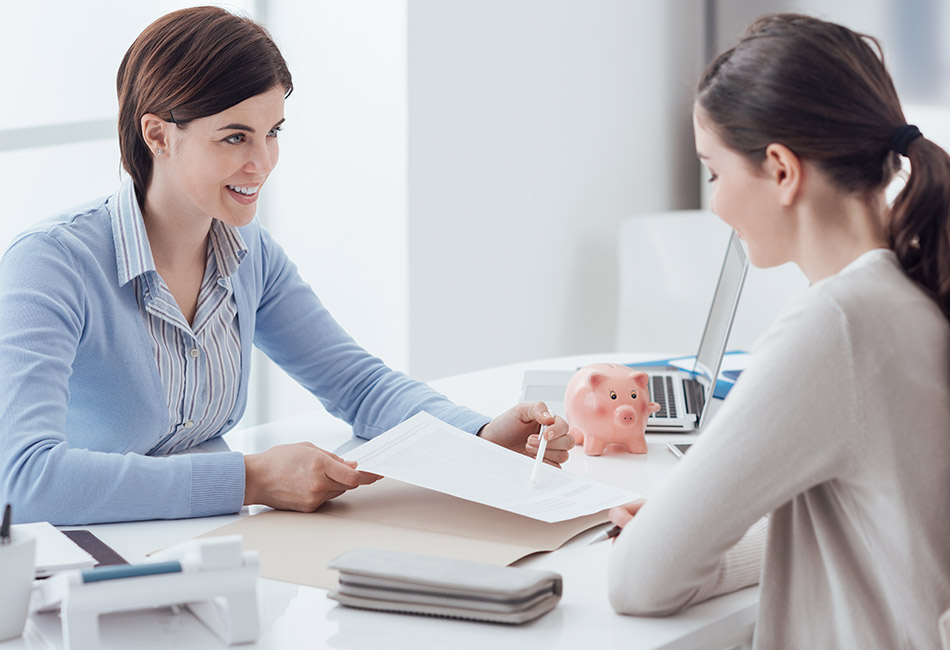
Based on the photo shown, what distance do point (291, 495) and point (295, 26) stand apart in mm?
2073

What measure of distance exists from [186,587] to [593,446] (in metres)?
0.72

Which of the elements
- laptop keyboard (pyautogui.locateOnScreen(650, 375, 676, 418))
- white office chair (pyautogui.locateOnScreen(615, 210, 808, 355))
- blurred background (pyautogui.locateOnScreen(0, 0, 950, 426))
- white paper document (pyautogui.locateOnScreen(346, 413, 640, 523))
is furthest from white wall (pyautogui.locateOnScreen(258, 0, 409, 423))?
white paper document (pyautogui.locateOnScreen(346, 413, 640, 523))

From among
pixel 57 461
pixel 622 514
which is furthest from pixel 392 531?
pixel 57 461

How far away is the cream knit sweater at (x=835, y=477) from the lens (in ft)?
2.73

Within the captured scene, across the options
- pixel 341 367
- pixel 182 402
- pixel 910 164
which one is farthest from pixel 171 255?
pixel 910 164

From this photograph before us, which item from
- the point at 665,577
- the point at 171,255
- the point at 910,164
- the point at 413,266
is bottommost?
the point at 413,266

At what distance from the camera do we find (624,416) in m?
1.43

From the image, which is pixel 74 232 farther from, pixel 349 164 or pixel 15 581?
pixel 349 164

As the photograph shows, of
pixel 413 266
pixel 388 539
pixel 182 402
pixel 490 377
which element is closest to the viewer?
pixel 388 539

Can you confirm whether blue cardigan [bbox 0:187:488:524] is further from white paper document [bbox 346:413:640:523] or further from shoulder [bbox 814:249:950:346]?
shoulder [bbox 814:249:950:346]

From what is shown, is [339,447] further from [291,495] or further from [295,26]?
[295,26]

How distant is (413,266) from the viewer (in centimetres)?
287

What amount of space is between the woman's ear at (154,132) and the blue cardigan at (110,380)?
0.36 feet

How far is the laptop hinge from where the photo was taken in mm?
1656
